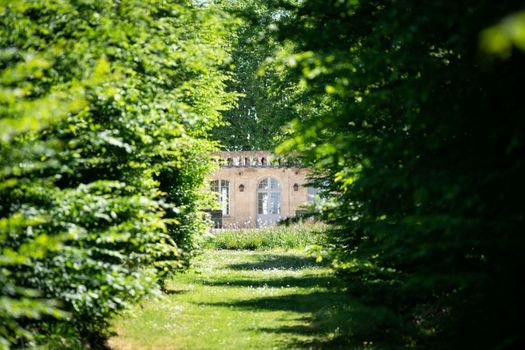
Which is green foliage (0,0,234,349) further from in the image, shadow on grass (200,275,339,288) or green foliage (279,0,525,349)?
shadow on grass (200,275,339,288)

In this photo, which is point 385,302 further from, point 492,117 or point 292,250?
point 292,250

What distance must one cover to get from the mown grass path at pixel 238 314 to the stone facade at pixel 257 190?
23.5m

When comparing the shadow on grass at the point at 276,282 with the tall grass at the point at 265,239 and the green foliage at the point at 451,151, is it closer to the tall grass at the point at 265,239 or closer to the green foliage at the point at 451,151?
the tall grass at the point at 265,239

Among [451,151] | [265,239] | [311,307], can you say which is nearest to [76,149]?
[451,151]

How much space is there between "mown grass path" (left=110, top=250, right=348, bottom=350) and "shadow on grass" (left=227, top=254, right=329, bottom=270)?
141cm

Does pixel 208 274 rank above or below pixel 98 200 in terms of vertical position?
below

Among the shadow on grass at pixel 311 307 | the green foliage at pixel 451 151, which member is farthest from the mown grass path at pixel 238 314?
the green foliage at pixel 451 151

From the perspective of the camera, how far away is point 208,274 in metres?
21.5

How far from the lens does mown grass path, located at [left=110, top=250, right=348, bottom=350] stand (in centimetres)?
1047

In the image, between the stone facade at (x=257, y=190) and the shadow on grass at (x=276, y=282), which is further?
the stone facade at (x=257, y=190)

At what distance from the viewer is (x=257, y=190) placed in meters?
46.5

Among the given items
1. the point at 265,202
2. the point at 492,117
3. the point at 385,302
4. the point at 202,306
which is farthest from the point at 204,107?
the point at 265,202

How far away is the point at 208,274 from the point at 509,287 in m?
17.2

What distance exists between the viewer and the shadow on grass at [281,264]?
78.8 ft
